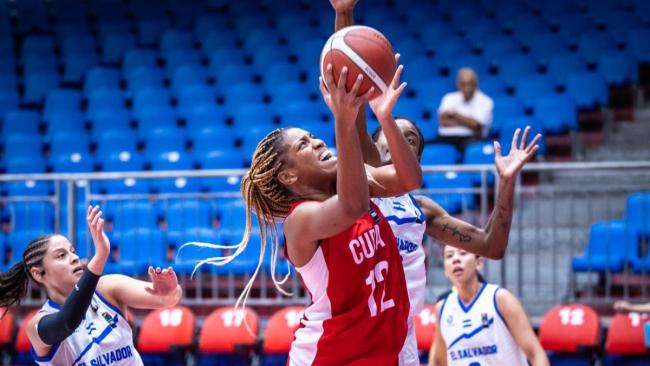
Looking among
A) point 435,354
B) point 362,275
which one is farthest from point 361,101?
point 435,354

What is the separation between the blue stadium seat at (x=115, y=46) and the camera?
13055mm

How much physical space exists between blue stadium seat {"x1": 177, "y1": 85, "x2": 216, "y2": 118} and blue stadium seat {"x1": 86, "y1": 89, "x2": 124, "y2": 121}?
79 cm

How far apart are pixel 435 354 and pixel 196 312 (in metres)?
3.13

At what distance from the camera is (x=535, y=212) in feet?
24.8

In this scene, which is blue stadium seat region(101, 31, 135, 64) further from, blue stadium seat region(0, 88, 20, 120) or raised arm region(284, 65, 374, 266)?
raised arm region(284, 65, 374, 266)

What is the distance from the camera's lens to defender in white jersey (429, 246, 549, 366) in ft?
17.7

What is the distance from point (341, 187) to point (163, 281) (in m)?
1.48

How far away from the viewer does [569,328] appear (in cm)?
693

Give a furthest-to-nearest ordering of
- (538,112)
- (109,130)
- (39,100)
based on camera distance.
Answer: (39,100) → (109,130) → (538,112)

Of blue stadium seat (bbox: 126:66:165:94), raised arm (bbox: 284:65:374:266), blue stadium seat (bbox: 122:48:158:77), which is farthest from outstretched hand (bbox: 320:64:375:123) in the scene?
blue stadium seat (bbox: 122:48:158:77)

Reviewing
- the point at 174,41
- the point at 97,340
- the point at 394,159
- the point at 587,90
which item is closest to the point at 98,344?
the point at 97,340

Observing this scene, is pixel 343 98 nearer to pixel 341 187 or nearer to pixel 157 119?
pixel 341 187

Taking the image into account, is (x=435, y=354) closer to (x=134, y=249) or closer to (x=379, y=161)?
(x=379, y=161)

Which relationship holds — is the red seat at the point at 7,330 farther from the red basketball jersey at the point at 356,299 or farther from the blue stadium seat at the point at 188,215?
the red basketball jersey at the point at 356,299
